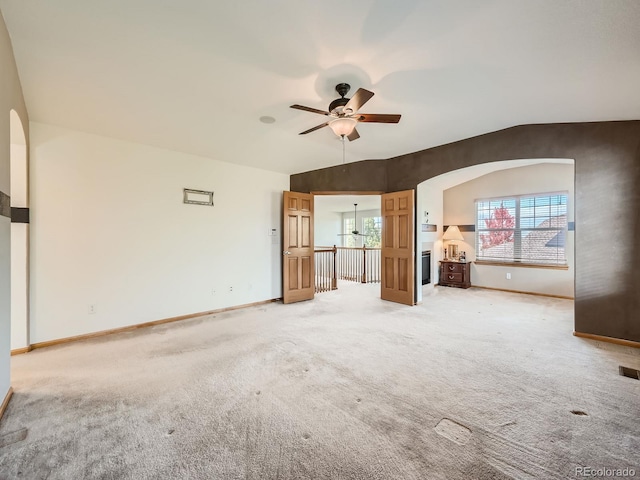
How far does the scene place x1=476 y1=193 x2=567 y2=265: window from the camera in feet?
18.7

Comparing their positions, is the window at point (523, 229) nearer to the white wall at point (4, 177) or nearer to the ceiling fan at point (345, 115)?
the ceiling fan at point (345, 115)

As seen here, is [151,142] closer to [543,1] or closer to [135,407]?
[135,407]

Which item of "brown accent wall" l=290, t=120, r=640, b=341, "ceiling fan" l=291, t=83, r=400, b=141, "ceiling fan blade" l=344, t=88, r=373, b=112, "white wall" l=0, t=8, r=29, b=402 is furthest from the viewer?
"brown accent wall" l=290, t=120, r=640, b=341

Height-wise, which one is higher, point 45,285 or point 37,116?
point 37,116

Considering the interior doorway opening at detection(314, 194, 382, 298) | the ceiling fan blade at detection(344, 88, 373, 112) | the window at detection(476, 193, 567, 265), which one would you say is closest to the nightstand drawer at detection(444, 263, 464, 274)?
the window at detection(476, 193, 567, 265)

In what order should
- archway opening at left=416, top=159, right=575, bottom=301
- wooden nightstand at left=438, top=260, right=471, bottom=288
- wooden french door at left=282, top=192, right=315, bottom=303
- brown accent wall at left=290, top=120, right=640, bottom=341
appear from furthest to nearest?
wooden nightstand at left=438, top=260, right=471, bottom=288 < archway opening at left=416, top=159, right=575, bottom=301 < wooden french door at left=282, top=192, right=315, bottom=303 < brown accent wall at left=290, top=120, right=640, bottom=341

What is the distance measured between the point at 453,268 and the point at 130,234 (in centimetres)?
683

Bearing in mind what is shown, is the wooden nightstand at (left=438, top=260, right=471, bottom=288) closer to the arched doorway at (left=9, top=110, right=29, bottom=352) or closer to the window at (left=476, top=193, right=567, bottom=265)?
the window at (left=476, top=193, right=567, bottom=265)

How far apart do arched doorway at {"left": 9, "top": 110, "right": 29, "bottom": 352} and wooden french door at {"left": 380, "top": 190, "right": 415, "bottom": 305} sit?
5.17 metres

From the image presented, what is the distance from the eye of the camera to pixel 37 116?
9.99ft

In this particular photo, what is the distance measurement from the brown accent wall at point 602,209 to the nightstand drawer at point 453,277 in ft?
10.5

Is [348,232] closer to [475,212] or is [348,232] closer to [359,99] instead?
[475,212]

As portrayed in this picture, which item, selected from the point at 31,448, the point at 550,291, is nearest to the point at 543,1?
the point at 31,448

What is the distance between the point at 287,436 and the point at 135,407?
49.1 inches
